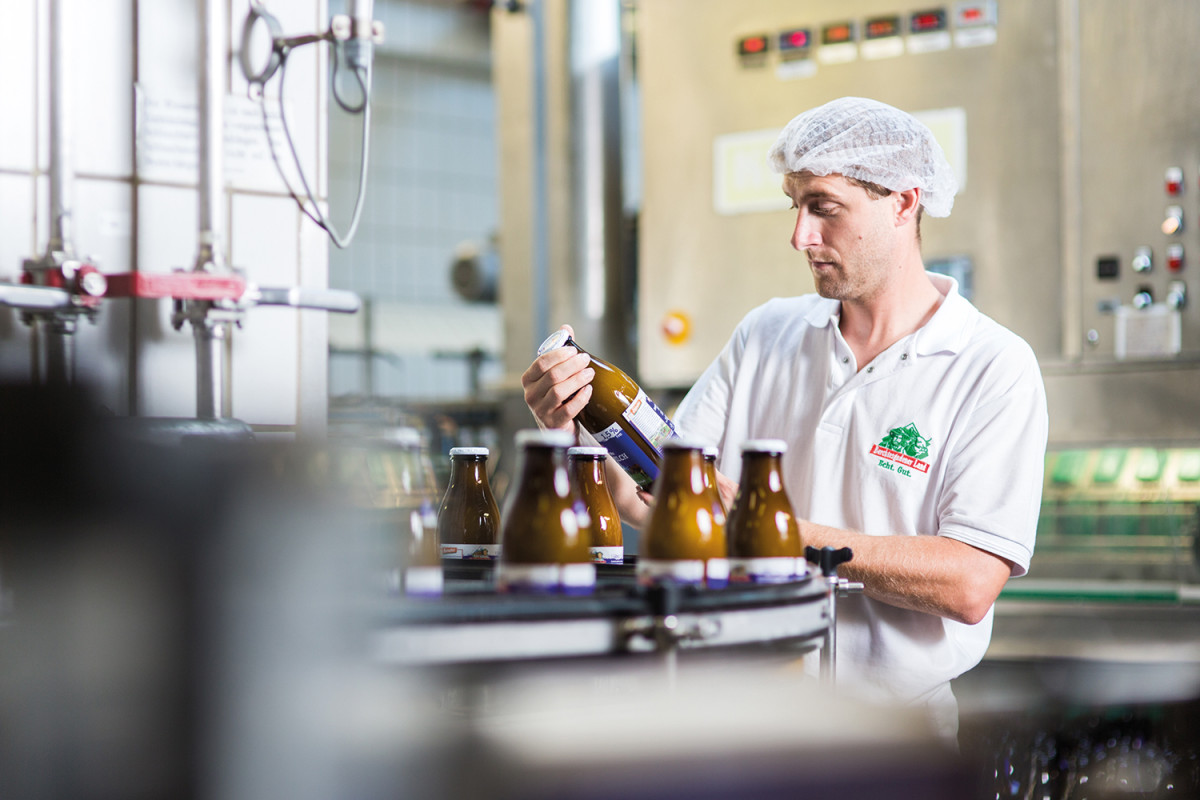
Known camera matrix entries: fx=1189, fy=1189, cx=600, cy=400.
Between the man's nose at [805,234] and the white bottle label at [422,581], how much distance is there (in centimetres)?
78

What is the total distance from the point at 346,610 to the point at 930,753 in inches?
16.9

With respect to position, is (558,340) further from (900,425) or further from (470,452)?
(900,425)

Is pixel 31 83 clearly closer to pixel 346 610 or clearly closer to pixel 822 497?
pixel 822 497

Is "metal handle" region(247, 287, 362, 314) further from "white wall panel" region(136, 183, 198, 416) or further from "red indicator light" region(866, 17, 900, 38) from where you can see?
"red indicator light" region(866, 17, 900, 38)

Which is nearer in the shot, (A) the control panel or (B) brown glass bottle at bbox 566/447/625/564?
(B) brown glass bottle at bbox 566/447/625/564

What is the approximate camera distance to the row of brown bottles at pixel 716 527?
1.01m

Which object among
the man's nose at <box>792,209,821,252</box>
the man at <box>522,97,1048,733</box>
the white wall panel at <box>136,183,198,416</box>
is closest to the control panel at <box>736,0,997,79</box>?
the man at <box>522,97,1048,733</box>

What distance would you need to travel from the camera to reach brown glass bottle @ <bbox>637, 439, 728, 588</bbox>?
1.00 metres

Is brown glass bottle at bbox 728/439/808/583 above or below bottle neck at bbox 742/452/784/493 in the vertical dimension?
below

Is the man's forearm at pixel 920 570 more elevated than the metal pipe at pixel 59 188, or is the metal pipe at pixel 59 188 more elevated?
the metal pipe at pixel 59 188

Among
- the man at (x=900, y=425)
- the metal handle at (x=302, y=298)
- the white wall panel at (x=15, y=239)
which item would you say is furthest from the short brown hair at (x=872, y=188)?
the white wall panel at (x=15, y=239)

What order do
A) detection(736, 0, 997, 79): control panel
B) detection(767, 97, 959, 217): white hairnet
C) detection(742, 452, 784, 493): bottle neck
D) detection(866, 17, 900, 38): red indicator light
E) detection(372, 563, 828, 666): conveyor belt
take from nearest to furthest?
detection(372, 563, 828, 666): conveyor belt < detection(742, 452, 784, 493): bottle neck < detection(767, 97, 959, 217): white hairnet < detection(736, 0, 997, 79): control panel < detection(866, 17, 900, 38): red indicator light

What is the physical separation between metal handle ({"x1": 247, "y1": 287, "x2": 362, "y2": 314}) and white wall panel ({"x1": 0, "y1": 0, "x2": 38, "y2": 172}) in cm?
39

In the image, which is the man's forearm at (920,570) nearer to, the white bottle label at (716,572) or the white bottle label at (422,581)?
the white bottle label at (716,572)
